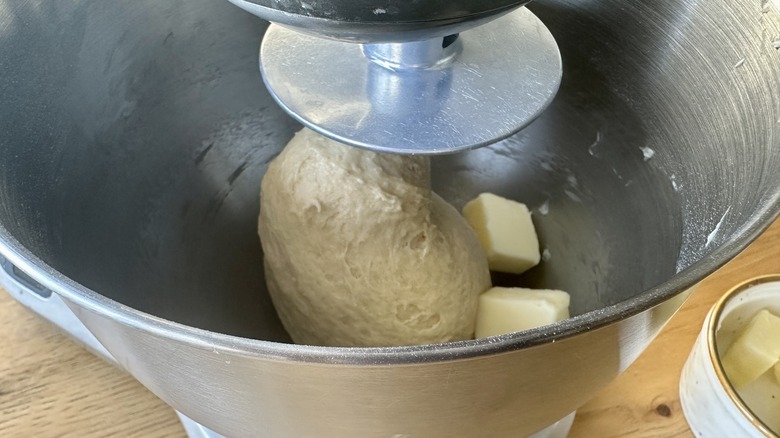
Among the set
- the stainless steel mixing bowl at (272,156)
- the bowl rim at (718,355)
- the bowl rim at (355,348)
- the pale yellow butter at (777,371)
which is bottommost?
the pale yellow butter at (777,371)

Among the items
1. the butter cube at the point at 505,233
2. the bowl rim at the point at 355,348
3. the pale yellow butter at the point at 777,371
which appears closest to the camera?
the bowl rim at the point at 355,348

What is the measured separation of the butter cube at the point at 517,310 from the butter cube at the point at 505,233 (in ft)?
0.24

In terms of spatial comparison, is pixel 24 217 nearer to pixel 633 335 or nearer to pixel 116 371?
pixel 116 371

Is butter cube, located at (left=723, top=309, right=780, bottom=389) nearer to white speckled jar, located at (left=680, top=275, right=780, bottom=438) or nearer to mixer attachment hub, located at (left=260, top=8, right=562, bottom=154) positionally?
white speckled jar, located at (left=680, top=275, right=780, bottom=438)

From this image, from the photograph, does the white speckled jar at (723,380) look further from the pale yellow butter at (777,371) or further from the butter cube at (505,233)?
the butter cube at (505,233)

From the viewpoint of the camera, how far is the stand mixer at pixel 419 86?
484 mm

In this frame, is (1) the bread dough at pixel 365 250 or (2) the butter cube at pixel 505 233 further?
(2) the butter cube at pixel 505 233

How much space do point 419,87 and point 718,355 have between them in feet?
1.10

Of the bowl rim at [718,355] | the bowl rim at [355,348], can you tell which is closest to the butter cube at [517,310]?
the bowl rim at [718,355]

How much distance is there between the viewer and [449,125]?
49cm

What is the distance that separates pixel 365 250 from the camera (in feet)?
1.99

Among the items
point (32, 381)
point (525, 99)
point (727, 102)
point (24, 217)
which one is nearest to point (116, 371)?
point (32, 381)

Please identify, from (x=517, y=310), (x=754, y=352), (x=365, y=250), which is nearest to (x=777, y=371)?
(x=754, y=352)

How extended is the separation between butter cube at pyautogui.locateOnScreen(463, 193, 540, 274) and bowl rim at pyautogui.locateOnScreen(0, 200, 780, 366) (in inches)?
15.0
